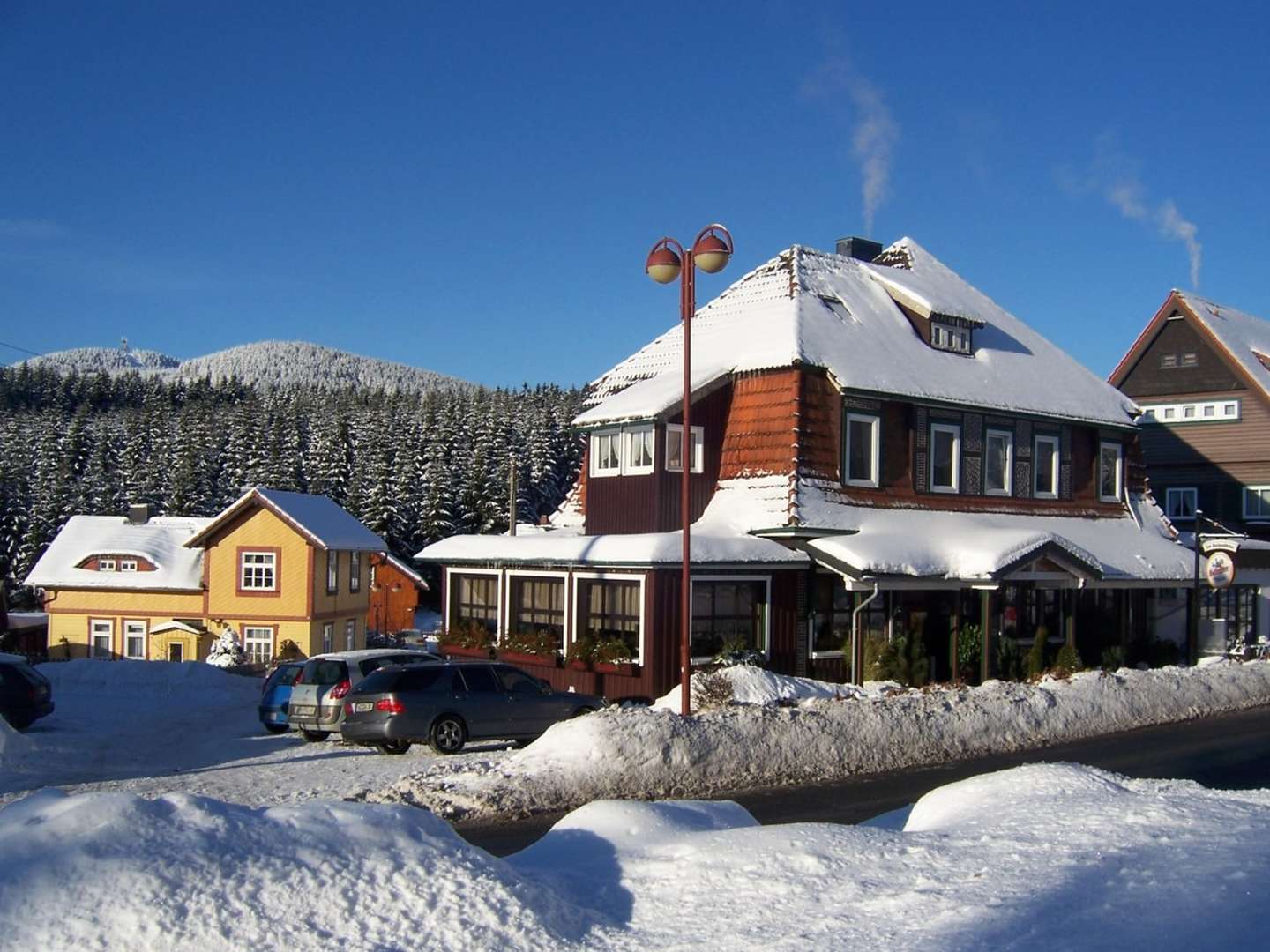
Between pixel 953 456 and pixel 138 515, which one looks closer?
pixel 953 456

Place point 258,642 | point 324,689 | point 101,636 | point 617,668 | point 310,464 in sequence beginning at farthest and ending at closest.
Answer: point 310,464, point 101,636, point 258,642, point 617,668, point 324,689

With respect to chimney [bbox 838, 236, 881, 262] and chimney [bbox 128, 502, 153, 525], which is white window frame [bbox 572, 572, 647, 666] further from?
chimney [bbox 128, 502, 153, 525]

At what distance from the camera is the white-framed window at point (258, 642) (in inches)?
1828

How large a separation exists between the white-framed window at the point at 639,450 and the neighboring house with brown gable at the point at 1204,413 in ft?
65.6

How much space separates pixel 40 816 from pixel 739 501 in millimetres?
20826

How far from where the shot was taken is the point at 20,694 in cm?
2261

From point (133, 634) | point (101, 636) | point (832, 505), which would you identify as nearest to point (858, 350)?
point (832, 505)

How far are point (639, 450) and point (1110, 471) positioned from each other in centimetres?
1419

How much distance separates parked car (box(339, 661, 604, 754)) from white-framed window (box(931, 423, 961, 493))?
12384 millimetres

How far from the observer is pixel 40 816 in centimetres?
645

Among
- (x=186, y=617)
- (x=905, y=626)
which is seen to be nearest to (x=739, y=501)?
(x=905, y=626)

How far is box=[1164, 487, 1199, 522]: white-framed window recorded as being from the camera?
42.1m

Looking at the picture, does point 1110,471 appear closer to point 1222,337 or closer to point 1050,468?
point 1050,468

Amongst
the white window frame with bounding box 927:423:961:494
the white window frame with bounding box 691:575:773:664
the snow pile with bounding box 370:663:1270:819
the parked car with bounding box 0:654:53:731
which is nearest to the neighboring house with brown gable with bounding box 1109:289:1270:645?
the white window frame with bounding box 927:423:961:494
